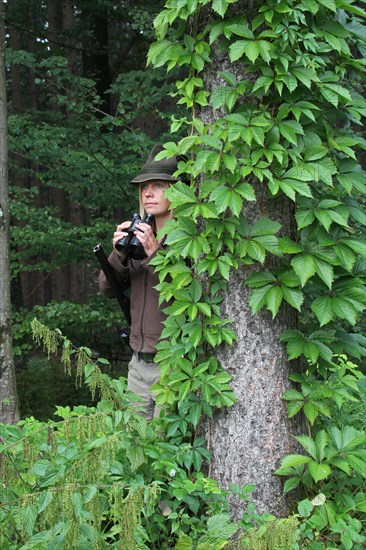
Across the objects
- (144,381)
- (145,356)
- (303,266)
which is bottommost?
(144,381)

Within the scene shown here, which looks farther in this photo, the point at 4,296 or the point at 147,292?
the point at 4,296

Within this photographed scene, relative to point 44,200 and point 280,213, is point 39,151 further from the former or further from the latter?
point 44,200

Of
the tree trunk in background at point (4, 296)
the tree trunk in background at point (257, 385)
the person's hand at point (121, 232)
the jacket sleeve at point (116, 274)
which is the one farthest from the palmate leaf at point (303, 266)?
the tree trunk in background at point (4, 296)

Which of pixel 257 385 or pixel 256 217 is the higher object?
pixel 256 217

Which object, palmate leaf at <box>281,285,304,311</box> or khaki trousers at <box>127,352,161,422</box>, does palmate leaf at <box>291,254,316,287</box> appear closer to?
palmate leaf at <box>281,285,304,311</box>

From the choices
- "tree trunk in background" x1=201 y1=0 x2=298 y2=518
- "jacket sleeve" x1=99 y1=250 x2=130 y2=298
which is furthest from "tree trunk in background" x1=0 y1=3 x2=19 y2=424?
"tree trunk in background" x1=201 y1=0 x2=298 y2=518

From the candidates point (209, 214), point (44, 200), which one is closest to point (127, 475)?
point (209, 214)

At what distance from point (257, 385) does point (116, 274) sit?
1230mm

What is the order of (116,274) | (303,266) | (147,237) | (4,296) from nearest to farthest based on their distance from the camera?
(303,266)
(147,237)
(116,274)
(4,296)

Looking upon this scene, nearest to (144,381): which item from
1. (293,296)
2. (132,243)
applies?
(132,243)

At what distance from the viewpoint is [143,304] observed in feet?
12.4

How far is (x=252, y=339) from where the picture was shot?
3.19 meters

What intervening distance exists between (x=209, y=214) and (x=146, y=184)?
3.15ft

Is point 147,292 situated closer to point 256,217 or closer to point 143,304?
point 143,304
